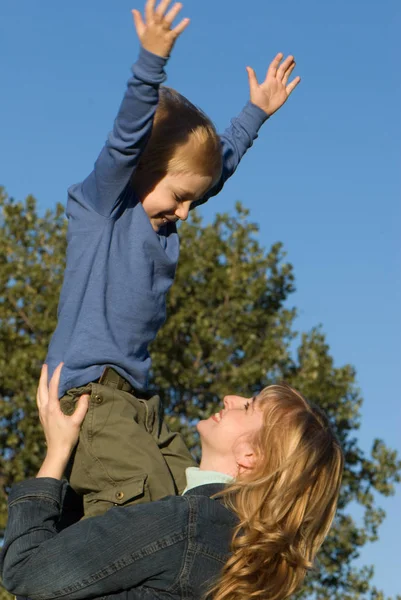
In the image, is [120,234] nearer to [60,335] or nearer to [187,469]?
[60,335]

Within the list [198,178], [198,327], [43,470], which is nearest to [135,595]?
[43,470]

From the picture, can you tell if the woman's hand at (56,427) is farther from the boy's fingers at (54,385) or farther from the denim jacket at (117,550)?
the denim jacket at (117,550)

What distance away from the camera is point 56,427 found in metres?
3.62

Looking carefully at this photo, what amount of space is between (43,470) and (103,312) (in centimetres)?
70

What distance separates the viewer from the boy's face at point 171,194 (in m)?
4.04

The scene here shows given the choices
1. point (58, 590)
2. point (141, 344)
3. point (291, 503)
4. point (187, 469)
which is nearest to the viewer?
point (58, 590)

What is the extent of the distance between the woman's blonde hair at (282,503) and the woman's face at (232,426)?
0.06 m

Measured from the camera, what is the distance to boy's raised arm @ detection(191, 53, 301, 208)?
4.87 metres

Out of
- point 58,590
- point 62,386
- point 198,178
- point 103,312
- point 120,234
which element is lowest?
point 58,590

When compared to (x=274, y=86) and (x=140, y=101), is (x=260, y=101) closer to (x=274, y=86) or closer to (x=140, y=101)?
(x=274, y=86)

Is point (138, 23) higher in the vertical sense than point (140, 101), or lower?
higher

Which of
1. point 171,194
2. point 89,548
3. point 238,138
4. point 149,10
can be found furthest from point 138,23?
point 89,548

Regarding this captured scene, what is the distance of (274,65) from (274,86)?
11cm

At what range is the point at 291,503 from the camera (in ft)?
11.3
